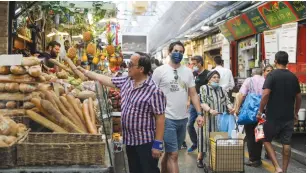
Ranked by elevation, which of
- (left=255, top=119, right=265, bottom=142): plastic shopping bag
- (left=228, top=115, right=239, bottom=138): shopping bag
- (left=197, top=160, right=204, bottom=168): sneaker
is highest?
(left=228, top=115, right=239, bottom=138): shopping bag

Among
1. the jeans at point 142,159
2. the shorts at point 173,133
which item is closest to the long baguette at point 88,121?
the jeans at point 142,159

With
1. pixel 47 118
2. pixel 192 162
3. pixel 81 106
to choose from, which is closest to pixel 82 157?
pixel 47 118

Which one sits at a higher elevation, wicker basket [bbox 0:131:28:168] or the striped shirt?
the striped shirt

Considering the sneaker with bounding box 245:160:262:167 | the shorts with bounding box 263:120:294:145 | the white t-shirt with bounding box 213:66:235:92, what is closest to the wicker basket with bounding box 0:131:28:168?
the shorts with bounding box 263:120:294:145

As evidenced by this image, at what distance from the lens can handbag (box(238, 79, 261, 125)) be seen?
6.83 meters

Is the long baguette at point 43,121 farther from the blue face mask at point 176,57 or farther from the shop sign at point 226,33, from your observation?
the shop sign at point 226,33

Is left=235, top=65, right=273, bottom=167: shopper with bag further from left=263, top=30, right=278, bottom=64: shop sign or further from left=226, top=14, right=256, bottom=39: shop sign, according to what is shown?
left=226, top=14, right=256, bottom=39: shop sign

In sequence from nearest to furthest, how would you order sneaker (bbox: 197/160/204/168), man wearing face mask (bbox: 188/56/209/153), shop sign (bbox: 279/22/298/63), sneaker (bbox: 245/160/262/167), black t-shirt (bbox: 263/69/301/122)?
black t-shirt (bbox: 263/69/301/122)
sneaker (bbox: 197/160/204/168)
sneaker (bbox: 245/160/262/167)
man wearing face mask (bbox: 188/56/209/153)
shop sign (bbox: 279/22/298/63)

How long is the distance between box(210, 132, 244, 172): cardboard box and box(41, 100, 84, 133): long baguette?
3.07 metres

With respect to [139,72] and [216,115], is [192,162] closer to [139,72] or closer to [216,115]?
[216,115]

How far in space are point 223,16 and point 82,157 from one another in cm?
1316

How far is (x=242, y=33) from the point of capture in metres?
14.5

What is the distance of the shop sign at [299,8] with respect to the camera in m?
9.16

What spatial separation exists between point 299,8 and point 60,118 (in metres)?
7.61
